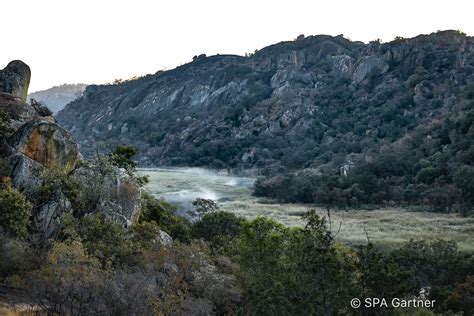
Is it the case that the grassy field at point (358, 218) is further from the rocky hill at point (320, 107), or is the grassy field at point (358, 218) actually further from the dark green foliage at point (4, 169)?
the rocky hill at point (320, 107)

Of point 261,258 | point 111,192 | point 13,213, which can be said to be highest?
point 111,192

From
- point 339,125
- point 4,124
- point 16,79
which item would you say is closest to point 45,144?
point 4,124

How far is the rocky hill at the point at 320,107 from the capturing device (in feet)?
383

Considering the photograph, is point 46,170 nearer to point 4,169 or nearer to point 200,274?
point 4,169

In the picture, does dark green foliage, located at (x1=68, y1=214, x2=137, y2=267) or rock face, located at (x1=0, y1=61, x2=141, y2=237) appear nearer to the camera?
dark green foliage, located at (x1=68, y1=214, x2=137, y2=267)

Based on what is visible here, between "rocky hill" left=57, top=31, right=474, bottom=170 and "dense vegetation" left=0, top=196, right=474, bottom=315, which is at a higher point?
"rocky hill" left=57, top=31, right=474, bottom=170

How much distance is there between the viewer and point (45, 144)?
83.1 feet

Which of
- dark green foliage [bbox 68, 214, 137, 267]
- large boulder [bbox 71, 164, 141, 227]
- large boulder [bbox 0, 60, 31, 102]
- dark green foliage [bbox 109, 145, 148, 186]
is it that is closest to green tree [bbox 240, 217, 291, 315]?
dark green foliage [bbox 68, 214, 137, 267]

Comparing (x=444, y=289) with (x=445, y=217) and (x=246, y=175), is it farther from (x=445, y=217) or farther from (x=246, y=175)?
(x=246, y=175)

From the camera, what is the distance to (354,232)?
48.1 meters

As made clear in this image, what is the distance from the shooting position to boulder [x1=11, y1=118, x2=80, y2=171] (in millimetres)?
24750

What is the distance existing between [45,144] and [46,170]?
89.0 inches

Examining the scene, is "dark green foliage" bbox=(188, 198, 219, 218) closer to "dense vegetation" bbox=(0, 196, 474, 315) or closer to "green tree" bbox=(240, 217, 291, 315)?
"dense vegetation" bbox=(0, 196, 474, 315)

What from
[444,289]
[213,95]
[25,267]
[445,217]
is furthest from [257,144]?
[25,267]
